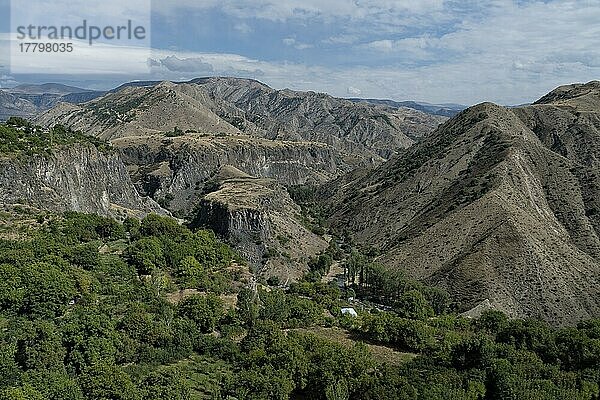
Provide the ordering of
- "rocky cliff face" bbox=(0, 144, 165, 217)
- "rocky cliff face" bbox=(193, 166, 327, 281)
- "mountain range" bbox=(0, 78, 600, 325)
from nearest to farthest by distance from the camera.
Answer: "rocky cliff face" bbox=(0, 144, 165, 217) < "mountain range" bbox=(0, 78, 600, 325) < "rocky cliff face" bbox=(193, 166, 327, 281)

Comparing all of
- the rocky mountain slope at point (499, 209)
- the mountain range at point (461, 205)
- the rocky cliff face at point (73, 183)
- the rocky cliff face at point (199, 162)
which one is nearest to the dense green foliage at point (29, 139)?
the rocky cliff face at point (73, 183)

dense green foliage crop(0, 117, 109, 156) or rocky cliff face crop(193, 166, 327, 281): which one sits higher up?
dense green foliage crop(0, 117, 109, 156)

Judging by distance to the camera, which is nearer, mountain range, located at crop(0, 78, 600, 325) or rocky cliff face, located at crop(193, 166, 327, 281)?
mountain range, located at crop(0, 78, 600, 325)

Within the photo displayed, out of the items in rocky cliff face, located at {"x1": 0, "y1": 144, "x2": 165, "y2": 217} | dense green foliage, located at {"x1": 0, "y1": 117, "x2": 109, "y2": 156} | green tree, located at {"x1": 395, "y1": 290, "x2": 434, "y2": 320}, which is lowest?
green tree, located at {"x1": 395, "y1": 290, "x2": 434, "y2": 320}

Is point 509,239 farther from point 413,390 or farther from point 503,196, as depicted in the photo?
point 413,390

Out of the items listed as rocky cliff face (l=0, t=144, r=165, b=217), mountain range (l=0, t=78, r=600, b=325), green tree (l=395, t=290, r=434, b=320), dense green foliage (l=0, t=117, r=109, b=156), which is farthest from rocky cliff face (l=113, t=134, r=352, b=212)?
green tree (l=395, t=290, r=434, b=320)

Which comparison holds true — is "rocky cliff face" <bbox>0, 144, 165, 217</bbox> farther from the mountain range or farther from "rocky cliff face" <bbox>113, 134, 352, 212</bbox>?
"rocky cliff face" <bbox>113, 134, 352, 212</bbox>

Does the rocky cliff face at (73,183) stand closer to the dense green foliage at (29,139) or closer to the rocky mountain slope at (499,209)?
the dense green foliage at (29,139)

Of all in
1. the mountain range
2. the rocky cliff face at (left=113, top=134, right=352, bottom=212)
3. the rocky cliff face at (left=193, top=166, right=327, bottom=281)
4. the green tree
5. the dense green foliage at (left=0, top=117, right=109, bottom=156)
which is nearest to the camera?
the green tree
